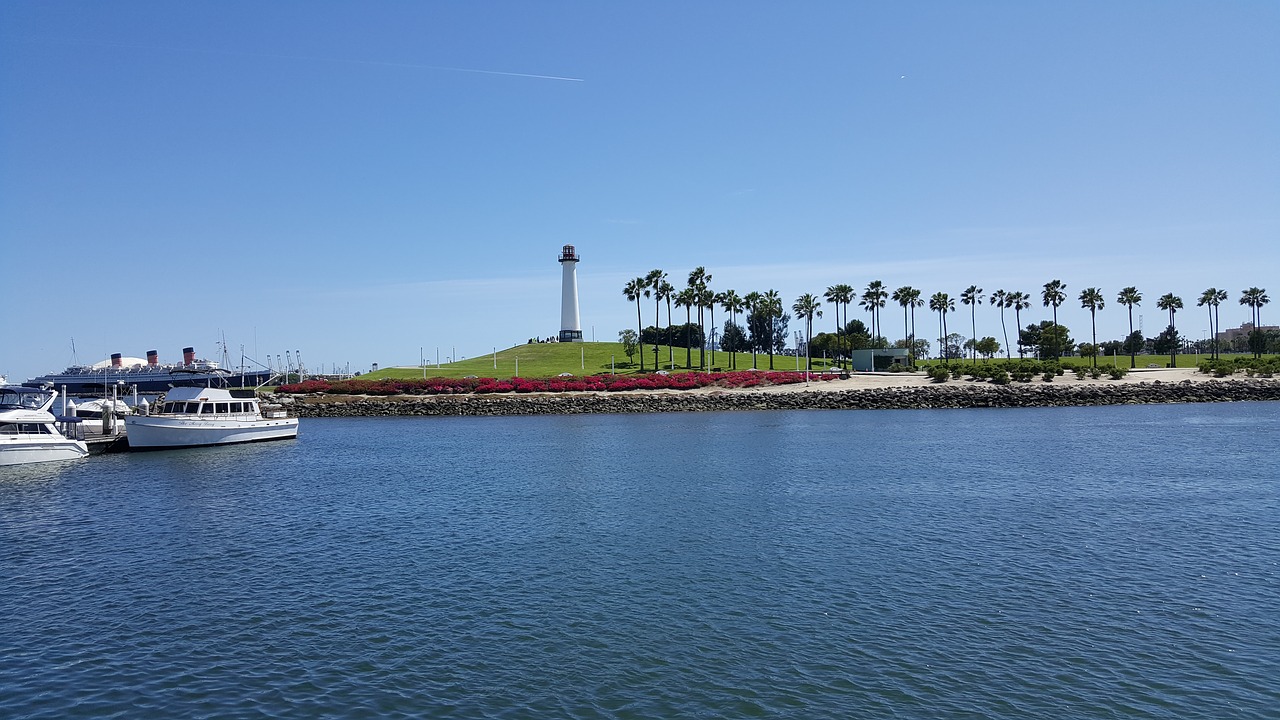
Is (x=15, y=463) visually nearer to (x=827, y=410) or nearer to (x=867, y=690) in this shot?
(x=867, y=690)

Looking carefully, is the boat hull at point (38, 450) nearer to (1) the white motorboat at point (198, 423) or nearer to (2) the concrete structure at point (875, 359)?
(1) the white motorboat at point (198, 423)

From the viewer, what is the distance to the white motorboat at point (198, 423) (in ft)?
189

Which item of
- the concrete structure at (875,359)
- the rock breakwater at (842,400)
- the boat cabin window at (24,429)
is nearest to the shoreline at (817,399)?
the rock breakwater at (842,400)

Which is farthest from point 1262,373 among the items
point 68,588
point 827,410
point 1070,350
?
point 68,588

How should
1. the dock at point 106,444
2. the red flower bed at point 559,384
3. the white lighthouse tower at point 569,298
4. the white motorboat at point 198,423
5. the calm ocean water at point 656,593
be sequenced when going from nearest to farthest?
1. the calm ocean water at point 656,593
2. the white motorboat at point 198,423
3. the dock at point 106,444
4. the red flower bed at point 559,384
5. the white lighthouse tower at point 569,298

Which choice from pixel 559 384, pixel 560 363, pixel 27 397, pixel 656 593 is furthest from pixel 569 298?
pixel 656 593

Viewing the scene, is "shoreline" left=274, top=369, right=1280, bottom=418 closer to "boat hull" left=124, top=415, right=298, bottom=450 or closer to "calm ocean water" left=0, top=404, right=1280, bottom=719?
"boat hull" left=124, top=415, right=298, bottom=450

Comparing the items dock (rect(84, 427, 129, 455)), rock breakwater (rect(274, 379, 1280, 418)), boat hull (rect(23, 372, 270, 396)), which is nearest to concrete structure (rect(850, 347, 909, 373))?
rock breakwater (rect(274, 379, 1280, 418))

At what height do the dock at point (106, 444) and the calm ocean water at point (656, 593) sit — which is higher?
the dock at point (106, 444)

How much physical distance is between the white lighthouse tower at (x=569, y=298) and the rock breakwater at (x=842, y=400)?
67.9m

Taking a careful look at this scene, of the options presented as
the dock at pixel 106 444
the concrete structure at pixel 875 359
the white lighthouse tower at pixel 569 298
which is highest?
the white lighthouse tower at pixel 569 298

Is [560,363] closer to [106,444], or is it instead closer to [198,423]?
[198,423]

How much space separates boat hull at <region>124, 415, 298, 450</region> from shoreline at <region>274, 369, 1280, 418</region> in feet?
115

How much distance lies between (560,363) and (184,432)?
281ft
